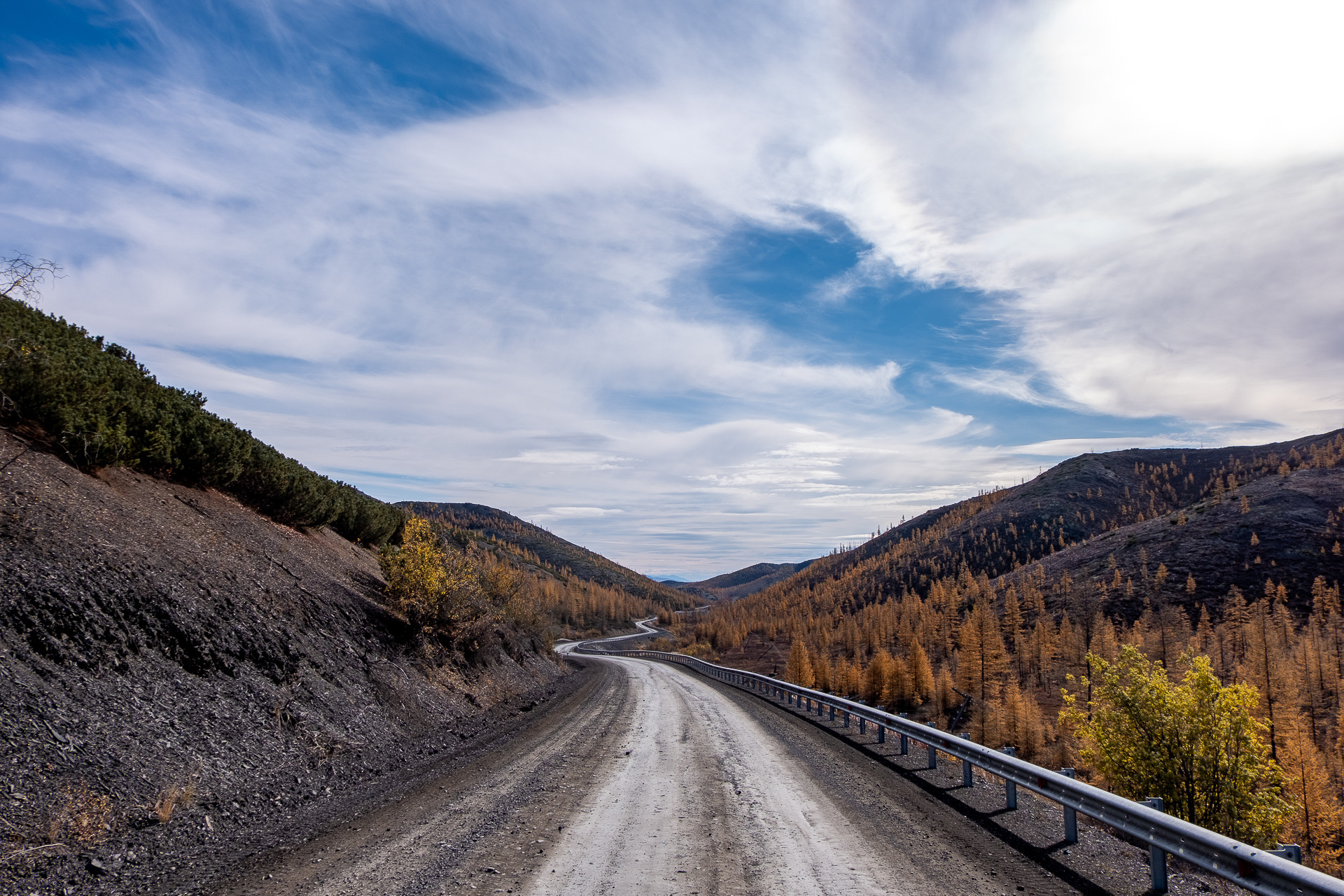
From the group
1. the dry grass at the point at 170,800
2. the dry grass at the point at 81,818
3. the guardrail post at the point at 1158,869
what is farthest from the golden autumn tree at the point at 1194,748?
the dry grass at the point at 81,818

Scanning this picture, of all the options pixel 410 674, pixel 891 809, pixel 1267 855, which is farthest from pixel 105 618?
pixel 1267 855

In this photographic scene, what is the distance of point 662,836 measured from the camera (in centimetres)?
698

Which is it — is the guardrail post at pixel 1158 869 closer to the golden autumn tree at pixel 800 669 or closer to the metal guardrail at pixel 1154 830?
the metal guardrail at pixel 1154 830

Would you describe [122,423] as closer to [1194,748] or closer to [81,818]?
[81,818]

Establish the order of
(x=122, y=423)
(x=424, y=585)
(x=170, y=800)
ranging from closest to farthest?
(x=170, y=800), (x=122, y=423), (x=424, y=585)

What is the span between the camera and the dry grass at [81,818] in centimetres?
588

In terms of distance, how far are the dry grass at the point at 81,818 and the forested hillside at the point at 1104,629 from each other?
754 inches

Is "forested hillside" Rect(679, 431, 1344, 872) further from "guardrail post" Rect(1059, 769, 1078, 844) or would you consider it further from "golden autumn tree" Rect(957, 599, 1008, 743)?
"guardrail post" Rect(1059, 769, 1078, 844)

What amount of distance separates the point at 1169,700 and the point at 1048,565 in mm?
113522

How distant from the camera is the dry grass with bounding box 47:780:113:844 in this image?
19.3ft

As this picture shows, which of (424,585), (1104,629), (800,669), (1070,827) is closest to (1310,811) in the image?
(800,669)

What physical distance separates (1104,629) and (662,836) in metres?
85.6

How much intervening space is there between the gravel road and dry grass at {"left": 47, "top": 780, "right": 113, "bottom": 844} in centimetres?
166

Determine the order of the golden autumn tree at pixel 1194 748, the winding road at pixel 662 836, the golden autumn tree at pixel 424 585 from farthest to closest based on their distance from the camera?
the golden autumn tree at pixel 424 585 < the golden autumn tree at pixel 1194 748 < the winding road at pixel 662 836
